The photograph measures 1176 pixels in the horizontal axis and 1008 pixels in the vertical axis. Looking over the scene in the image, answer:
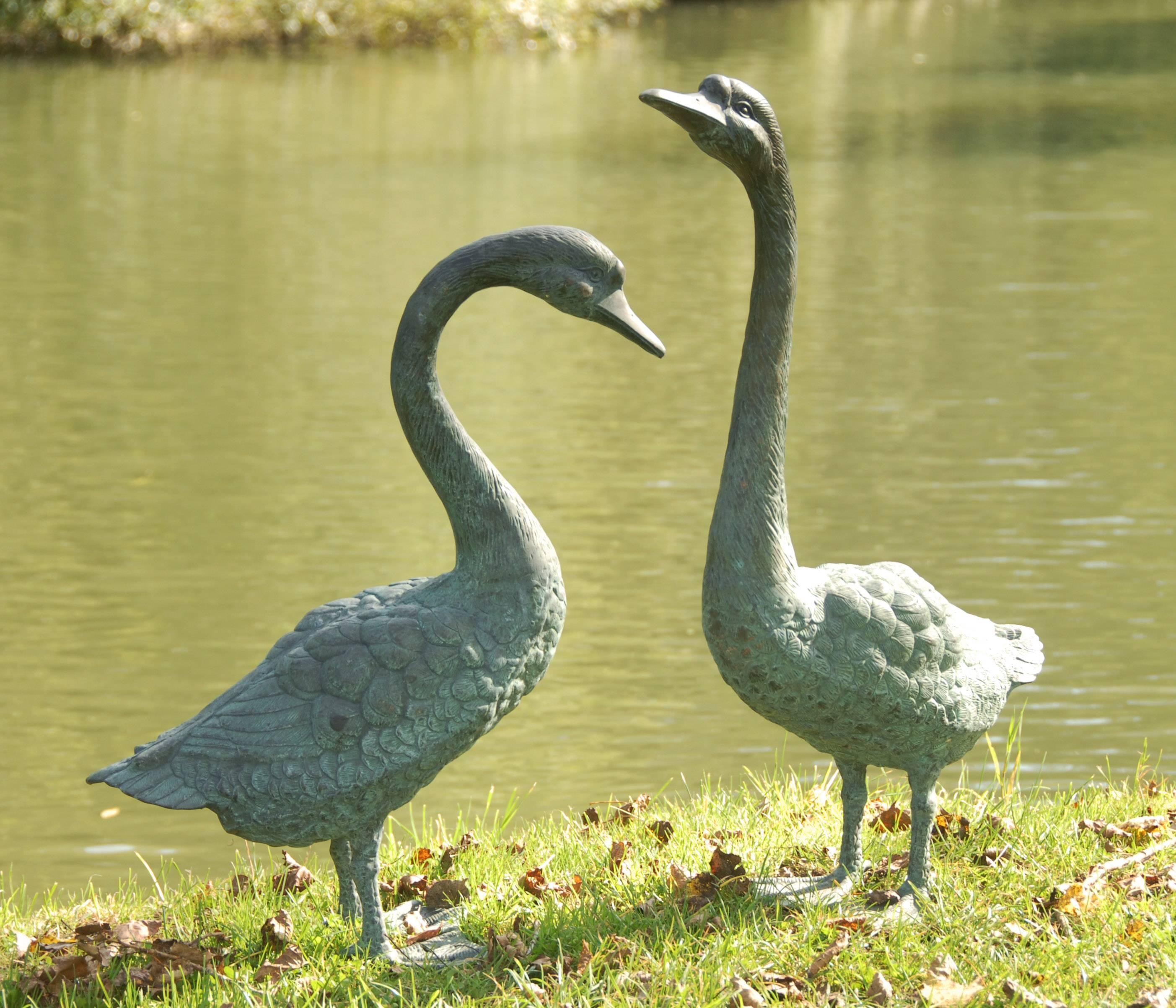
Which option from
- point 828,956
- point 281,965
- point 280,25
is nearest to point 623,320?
point 828,956

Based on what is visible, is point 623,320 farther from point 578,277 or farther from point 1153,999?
point 1153,999

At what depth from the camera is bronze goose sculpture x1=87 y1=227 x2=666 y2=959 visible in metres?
3.98

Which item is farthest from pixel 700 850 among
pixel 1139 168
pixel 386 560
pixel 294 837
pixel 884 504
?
pixel 1139 168

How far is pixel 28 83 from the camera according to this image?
28500mm

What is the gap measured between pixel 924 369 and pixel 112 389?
21.8 feet

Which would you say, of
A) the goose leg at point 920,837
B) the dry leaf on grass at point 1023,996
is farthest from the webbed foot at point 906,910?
the dry leaf on grass at point 1023,996

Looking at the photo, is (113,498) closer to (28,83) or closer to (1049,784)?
(1049,784)

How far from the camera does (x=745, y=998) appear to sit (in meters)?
3.91

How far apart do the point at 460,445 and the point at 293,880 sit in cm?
168

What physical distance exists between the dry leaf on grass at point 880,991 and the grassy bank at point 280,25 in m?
30.6

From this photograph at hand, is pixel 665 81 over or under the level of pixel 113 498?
over

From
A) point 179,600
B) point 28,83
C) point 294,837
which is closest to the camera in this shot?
point 294,837

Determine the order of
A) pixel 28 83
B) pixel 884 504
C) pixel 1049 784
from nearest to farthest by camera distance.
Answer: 1. pixel 1049 784
2. pixel 884 504
3. pixel 28 83

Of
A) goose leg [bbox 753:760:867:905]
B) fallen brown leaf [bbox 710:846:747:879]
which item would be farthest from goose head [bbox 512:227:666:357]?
fallen brown leaf [bbox 710:846:747:879]
